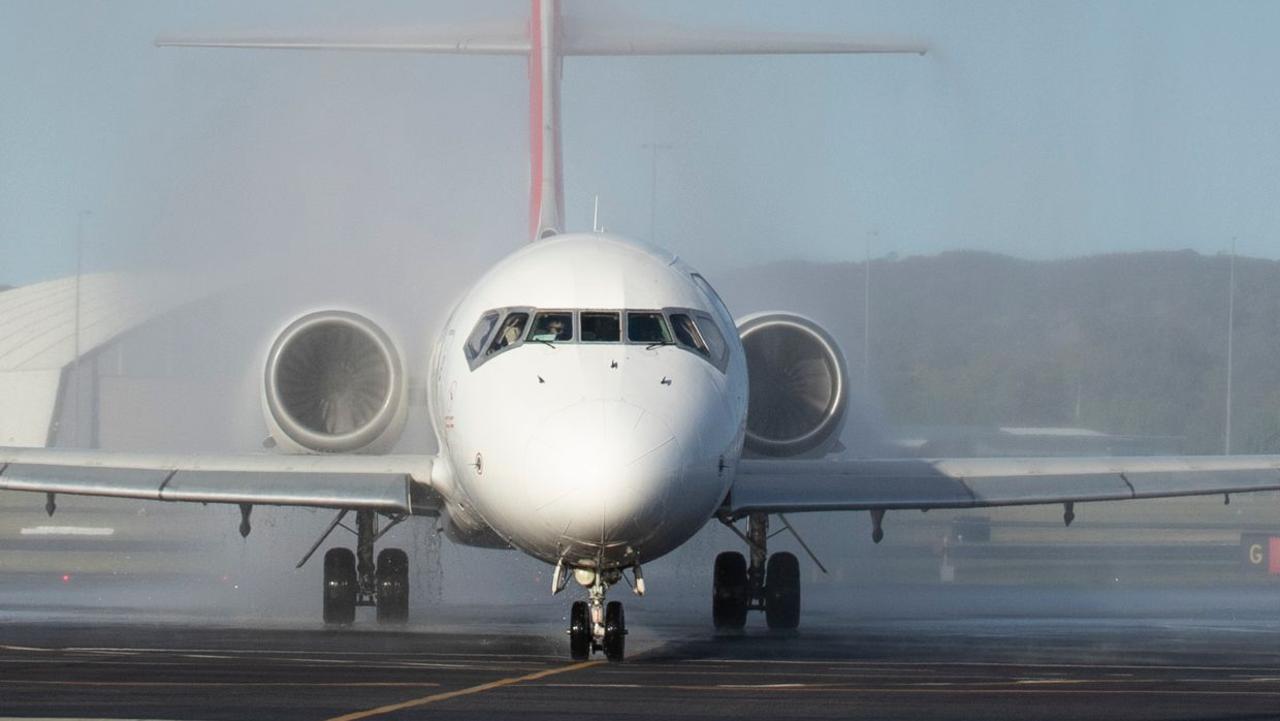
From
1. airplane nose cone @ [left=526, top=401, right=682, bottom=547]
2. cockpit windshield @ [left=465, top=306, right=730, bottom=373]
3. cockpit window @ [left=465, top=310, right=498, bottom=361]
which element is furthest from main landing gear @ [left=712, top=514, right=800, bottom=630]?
airplane nose cone @ [left=526, top=401, right=682, bottom=547]

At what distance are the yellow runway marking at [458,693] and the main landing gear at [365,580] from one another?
685 centimetres

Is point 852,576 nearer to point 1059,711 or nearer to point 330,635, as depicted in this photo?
point 330,635

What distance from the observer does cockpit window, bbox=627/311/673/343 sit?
15445 mm

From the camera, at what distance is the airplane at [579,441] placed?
14.3 metres

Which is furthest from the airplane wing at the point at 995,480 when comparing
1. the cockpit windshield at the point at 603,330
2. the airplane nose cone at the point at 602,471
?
the airplane nose cone at the point at 602,471

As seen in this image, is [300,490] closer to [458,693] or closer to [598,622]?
[598,622]

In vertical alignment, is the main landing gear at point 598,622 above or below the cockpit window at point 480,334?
below

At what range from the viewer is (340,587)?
2142 cm

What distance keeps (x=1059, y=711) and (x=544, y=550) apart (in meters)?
4.50

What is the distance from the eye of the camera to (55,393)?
165 ft

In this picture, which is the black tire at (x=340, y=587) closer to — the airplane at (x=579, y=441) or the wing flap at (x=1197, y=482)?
the airplane at (x=579, y=441)

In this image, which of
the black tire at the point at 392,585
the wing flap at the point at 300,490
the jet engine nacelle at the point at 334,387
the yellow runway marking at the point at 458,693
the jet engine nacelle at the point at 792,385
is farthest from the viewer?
the black tire at the point at 392,585

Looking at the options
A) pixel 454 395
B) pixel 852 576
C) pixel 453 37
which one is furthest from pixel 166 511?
pixel 454 395

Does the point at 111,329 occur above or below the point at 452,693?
above
